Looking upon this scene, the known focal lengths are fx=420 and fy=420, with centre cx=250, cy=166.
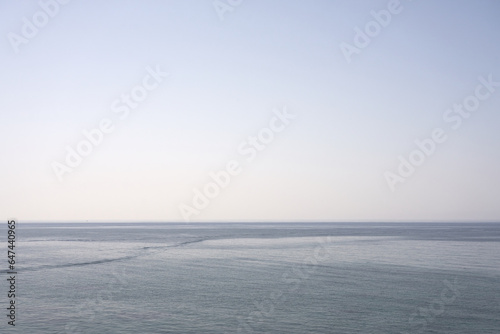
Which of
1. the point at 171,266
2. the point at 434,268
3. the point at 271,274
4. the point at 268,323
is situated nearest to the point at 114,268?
the point at 171,266

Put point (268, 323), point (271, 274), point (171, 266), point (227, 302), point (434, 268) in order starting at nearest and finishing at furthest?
point (268, 323)
point (227, 302)
point (271, 274)
point (434, 268)
point (171, 266)

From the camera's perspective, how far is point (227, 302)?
1304 inches

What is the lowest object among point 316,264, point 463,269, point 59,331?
point 463,269

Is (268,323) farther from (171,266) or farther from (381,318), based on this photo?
(171,266)

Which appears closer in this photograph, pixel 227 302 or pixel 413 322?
pixel 413 322

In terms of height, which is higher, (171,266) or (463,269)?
(171,266)

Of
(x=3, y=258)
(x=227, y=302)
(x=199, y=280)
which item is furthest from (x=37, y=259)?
(x=227, y=302)

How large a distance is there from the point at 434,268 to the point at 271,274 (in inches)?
816

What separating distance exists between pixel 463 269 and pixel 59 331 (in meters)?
44.8

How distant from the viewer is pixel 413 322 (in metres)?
27.6

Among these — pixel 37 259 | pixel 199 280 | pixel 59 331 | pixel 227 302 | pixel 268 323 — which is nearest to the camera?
pixel 59 331

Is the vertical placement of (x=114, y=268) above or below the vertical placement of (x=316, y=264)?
above

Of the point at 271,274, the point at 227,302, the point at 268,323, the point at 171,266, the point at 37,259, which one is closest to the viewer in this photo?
the point at 268,323

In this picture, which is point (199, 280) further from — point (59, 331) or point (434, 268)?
point (434, 268)
